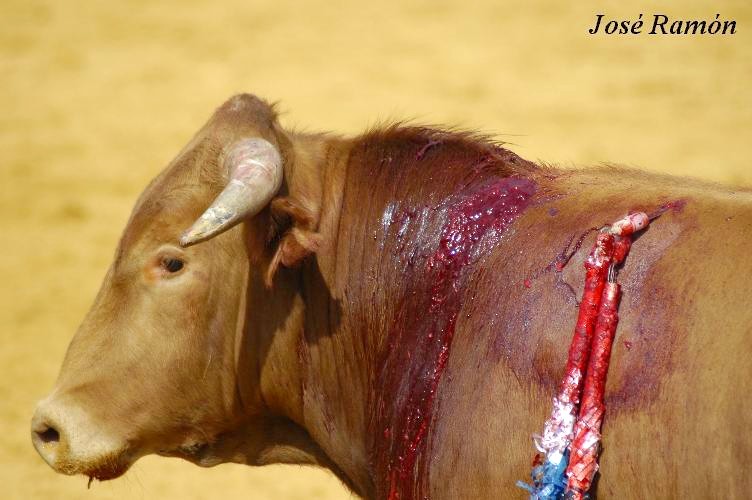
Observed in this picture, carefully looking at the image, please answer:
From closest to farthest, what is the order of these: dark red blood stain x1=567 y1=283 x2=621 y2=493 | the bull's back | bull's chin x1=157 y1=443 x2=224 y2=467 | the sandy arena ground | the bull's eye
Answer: the bull's back
dark red blood stain x1=567 y1=283 x2=621 y2=493
the bull's eye
bull's chin x1=157 y1=443 x2=224 y2=467
the sandy arena ground

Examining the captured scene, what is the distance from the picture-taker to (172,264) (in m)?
3.83

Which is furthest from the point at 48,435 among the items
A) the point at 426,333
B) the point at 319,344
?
the point at 426,333

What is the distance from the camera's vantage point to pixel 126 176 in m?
11.1

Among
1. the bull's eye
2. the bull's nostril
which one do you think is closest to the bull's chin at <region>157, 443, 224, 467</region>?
the bull's nostril

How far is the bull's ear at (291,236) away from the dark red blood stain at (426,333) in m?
0.37

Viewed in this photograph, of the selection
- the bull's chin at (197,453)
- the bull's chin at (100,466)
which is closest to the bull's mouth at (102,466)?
the bull's chin at (100,466)

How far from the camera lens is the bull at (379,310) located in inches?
120

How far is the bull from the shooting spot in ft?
10.0

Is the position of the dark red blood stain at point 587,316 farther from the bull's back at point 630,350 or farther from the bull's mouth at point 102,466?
the bull's mouth at point 102,466

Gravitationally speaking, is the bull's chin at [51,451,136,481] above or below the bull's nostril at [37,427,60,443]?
below

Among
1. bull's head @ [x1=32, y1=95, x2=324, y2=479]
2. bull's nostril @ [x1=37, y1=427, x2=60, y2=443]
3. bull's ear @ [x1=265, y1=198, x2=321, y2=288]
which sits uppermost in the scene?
bull's ear @ [x1=265, y1=198, x2=321, y2=288]

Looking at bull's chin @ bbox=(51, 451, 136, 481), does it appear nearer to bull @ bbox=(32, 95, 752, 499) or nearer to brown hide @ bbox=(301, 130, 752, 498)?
bull @ bbox=(32, 95, 752, 499)

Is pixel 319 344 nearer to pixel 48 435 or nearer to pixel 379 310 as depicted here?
pixel 379 310

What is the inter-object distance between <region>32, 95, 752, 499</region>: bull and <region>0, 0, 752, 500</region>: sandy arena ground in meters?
3.87
